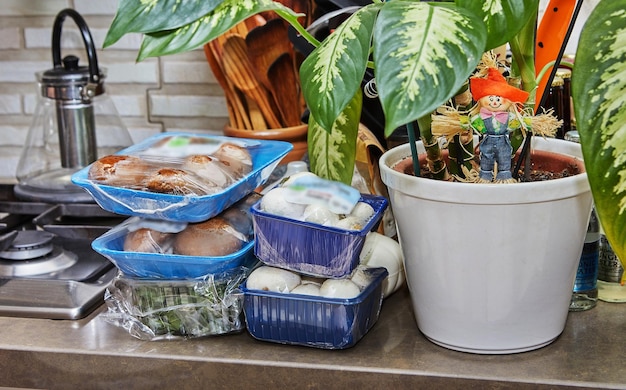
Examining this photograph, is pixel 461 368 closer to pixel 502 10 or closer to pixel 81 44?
pixel 502 10

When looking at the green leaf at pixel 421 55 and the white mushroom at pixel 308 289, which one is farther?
the white mushroom at pixel 308 289

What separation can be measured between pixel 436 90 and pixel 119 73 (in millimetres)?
1147

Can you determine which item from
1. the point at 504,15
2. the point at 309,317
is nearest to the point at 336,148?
the point at 309,317

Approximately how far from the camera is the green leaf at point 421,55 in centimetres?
67

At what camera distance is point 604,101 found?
72 cm

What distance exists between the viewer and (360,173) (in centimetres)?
121

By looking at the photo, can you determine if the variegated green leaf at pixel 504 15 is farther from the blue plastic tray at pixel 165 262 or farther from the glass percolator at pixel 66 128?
the glass percolator at pixel 66 128

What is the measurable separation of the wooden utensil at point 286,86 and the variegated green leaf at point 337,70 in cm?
61

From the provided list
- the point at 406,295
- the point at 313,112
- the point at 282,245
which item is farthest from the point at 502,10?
the point at 406,295

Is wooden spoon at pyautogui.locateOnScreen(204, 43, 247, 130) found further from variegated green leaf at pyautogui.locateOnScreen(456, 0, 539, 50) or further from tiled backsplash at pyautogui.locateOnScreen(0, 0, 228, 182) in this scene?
variegated green leaf at pyautogui.locateOnScreen(456, 0, 539, 50)

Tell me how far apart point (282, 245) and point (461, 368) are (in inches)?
9.2

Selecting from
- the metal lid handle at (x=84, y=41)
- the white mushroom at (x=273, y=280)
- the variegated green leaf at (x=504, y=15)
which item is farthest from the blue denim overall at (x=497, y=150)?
the metal lid handle at (x=84, y=41)

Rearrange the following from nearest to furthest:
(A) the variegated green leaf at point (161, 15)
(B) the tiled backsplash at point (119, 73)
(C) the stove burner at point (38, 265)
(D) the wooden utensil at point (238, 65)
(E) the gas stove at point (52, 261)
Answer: (A) the variegated green leaf at point (161, 15) < (E) the gas stove at point (52, 261) < (C) the stove burner at point (38, 265) < (D) the wooden utensil at point (238, 65) < (B) the tiled backsplash at point (119, 73)

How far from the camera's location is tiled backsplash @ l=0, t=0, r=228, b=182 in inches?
65.8
